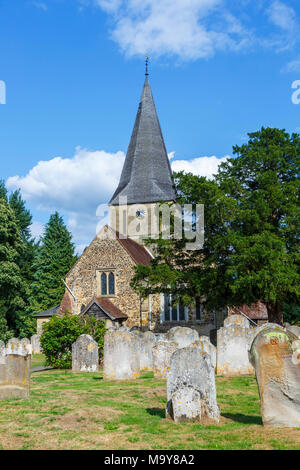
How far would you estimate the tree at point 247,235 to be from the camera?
77.0 ft

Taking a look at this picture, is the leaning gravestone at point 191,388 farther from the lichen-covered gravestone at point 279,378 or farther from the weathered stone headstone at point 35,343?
the weathered stone headstone at point 35,343

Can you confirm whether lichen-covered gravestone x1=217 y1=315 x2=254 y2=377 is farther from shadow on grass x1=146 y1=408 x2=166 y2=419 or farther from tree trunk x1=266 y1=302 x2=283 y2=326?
tree trunk x1=266 y1=302 x2=283 y2=326

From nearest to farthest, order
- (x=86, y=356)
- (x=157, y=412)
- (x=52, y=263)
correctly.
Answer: (x=157, y=412), (x=86, y=356), (x=52, y=263)

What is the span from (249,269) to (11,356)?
1677 cm

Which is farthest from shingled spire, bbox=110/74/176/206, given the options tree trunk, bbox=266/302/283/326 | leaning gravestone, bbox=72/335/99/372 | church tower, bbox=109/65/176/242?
leaning gravestone, bbox=72/335/99/372

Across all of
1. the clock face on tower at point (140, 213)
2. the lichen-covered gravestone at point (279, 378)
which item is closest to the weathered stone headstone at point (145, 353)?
the lichen-covered gravestone at point (279, 378)

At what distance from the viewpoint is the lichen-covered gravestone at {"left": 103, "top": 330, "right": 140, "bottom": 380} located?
1355 cm

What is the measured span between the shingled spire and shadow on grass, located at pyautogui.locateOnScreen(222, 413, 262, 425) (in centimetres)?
3666

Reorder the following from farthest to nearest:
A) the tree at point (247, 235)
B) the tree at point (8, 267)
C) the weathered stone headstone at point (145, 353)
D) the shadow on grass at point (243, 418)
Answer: the tree at point (8, 267) < the tree at point (247, 235) < the weathered stone headstone at point (145, 353) < the shadow on grass at point (243, 418)

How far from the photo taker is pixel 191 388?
25.3ft

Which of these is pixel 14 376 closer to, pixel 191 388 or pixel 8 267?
pixel 191 388

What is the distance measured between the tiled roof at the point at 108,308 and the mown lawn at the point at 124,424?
67.3 ft

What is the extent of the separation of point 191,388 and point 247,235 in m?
18.6

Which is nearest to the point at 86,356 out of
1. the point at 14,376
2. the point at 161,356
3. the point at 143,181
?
the point at 161,356
